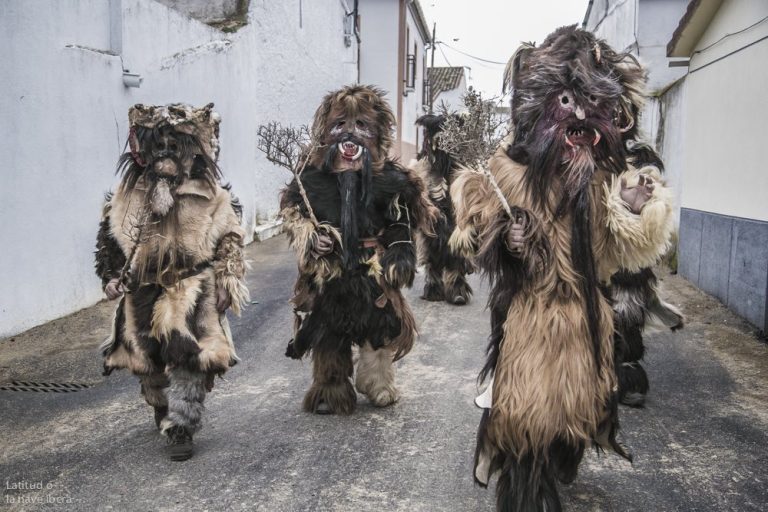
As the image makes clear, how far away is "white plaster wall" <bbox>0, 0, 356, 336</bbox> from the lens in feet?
23.3

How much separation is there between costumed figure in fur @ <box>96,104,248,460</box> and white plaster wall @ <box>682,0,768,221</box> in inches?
232

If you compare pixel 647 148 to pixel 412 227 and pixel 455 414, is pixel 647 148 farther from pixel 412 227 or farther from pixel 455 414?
pixel 455 414

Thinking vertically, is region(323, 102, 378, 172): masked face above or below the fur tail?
above

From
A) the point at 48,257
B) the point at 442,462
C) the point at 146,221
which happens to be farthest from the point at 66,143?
the point at 442,462

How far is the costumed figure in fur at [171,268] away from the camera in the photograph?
440 cm

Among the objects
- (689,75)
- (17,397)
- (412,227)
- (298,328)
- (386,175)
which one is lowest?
(17,397)

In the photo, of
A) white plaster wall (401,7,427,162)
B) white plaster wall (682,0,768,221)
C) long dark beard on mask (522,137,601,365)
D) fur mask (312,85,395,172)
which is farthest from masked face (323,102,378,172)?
white plaster wall (401,7,427,162)

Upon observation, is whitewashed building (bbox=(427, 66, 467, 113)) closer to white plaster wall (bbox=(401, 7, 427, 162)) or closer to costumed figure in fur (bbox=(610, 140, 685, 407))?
white plaster wall (bbox=(401, 7, 427, 162))

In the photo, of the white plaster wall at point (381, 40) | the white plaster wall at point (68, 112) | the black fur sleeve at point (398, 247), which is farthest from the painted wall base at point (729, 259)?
the white plaster wall at point (381, 40)

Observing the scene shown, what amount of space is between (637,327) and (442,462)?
1868mm

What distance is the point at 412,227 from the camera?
537 centimetres

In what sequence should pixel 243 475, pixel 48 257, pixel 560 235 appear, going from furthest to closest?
pixel 48 257 < pixel 243 475 < pixel 560 235

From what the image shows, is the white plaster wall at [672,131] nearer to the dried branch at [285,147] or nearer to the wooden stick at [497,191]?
the dried branch at [285,147]

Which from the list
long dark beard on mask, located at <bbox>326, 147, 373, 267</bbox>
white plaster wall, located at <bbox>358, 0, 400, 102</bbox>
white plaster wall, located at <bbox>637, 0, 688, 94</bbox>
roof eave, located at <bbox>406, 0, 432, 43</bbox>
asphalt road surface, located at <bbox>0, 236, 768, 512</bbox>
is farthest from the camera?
roof eave, located at <bbox>406, 0, 432, 43</bbox>
